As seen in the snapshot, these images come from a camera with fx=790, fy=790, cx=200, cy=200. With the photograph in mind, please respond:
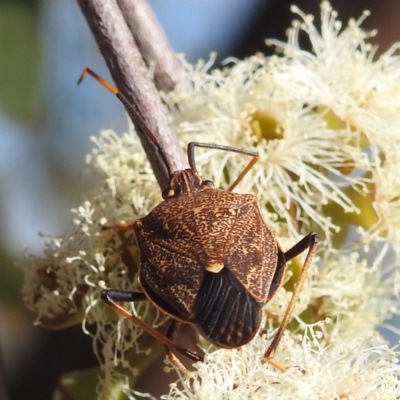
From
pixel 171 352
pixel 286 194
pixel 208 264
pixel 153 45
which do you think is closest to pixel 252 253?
pixel 208 264

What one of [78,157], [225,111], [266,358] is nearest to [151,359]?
[266,358]

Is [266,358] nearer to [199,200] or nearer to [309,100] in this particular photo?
[199,200]

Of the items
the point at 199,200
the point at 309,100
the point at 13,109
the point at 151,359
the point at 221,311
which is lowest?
the point at 151,359

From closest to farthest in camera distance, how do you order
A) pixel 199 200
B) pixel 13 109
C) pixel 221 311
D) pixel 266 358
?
pixel 221 311
pixel 266 358
pixel 199 200
pixel 13 109

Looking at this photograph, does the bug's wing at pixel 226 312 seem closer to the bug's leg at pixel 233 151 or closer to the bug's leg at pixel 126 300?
the bug's leg at pixel 126 300

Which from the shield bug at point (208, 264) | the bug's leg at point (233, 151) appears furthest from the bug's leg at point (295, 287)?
the bug's leg at point (233, 151)

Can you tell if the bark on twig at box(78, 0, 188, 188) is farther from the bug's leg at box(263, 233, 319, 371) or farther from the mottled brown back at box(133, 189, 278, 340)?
the bug's leg at box(263, 233, 319, 371)

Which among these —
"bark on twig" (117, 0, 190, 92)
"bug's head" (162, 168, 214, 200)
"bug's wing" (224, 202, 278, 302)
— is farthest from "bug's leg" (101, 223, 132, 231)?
"bark on twig" (117, 0, 190, 92)

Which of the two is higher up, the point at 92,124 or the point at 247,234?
the point at 92,124
